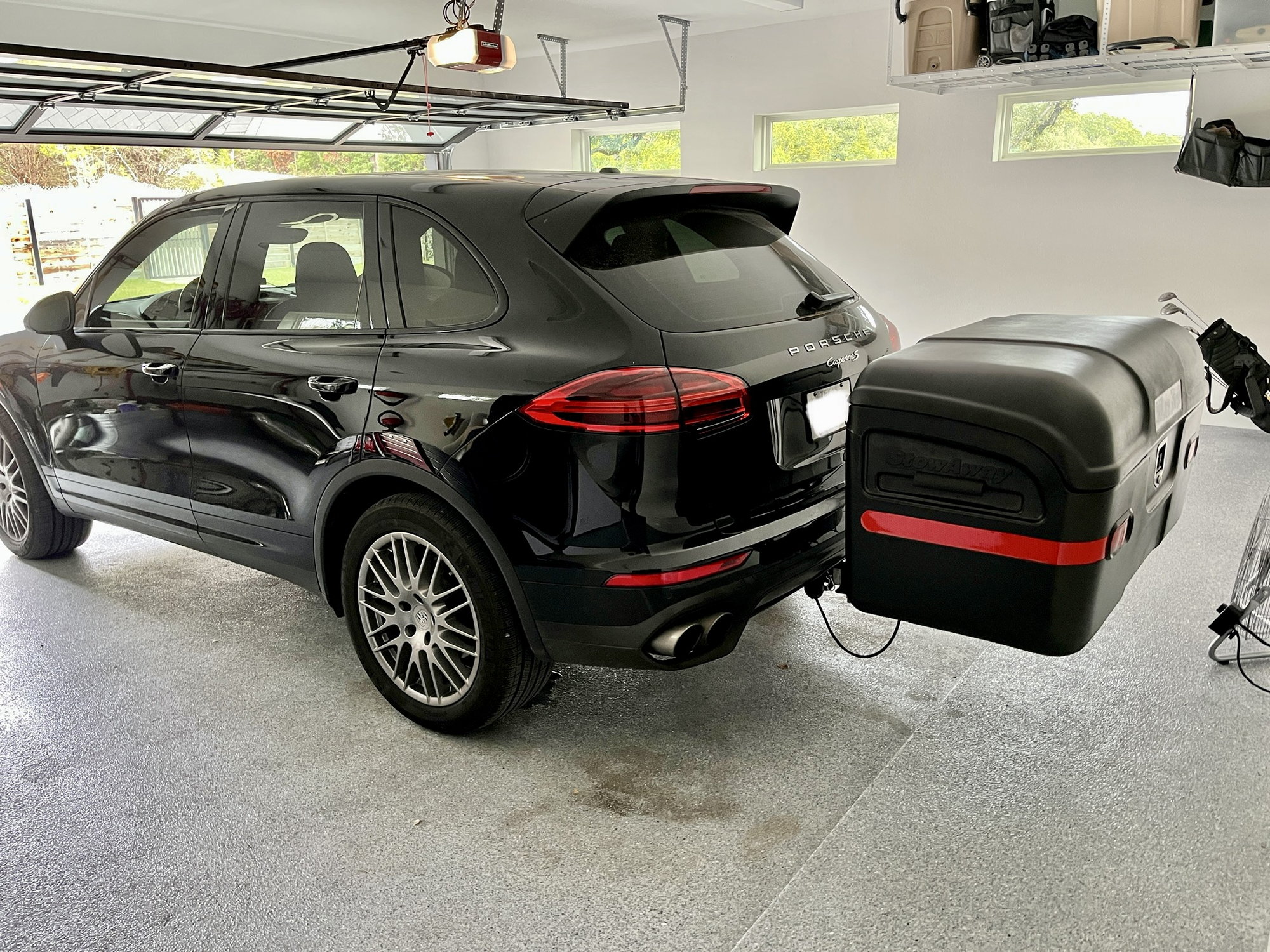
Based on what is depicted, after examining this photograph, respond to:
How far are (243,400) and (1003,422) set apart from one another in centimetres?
214

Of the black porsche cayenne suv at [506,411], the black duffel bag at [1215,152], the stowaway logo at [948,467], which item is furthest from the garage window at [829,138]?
the stowaway logo at [948,467]

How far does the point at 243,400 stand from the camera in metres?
2.92

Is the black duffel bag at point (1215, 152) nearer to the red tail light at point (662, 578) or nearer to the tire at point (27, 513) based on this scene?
the red tail light at point (662, 578)

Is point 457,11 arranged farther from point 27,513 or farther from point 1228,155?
point 1228,155

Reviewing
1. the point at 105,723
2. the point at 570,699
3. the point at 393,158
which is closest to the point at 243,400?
the point at 105,723

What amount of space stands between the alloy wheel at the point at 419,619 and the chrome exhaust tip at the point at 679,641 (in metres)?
0.51

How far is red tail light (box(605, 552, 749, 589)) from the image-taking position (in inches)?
89.4

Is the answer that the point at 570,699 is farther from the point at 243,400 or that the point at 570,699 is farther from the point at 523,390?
the point at 243,400

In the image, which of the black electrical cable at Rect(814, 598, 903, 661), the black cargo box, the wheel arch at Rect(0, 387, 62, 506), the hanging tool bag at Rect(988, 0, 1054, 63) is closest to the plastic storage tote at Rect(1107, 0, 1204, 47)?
the hanging tool bag at Rect(988, 0, 1054, 63)

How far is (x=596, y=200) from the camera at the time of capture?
96.4 inches

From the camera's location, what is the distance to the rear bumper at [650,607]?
7.57ft

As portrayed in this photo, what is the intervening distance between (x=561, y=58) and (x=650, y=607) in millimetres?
9862

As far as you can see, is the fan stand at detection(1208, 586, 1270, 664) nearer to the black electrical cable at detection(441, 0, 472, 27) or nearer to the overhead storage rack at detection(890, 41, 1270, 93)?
the overhead storage rack at detection(890, 41, 1270, 93)

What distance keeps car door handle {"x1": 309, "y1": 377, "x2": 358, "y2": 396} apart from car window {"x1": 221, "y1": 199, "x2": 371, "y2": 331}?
0.52 feet
